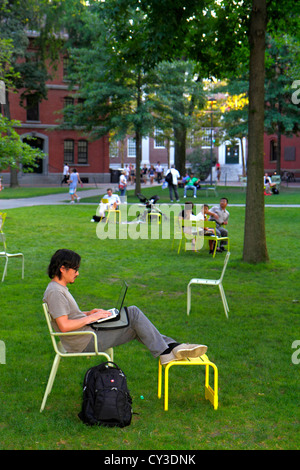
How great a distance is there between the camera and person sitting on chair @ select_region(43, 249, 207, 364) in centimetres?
532

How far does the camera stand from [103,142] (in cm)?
5306

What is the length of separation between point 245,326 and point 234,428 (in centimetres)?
324

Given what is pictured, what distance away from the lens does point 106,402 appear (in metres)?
4.85

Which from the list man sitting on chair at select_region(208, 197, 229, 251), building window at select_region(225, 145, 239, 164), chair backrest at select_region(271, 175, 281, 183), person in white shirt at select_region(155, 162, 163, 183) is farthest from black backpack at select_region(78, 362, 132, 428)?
building window at select_region(225, 145, 239, 164)

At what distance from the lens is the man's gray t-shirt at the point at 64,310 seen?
17.5 feet

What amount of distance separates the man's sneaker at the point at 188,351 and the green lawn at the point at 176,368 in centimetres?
45

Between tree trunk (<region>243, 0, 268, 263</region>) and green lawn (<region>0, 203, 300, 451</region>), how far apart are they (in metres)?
0.76

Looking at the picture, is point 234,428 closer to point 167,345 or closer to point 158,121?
point 167,345

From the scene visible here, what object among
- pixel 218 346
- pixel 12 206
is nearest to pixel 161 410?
pixel 218 346

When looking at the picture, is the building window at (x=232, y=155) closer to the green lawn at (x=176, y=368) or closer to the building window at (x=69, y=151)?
the building window at (x=69, y=151)

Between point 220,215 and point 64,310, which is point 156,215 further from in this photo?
point 64,310

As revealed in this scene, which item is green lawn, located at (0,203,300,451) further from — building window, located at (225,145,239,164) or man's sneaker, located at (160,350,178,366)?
building window, located at (225,145,239,164)

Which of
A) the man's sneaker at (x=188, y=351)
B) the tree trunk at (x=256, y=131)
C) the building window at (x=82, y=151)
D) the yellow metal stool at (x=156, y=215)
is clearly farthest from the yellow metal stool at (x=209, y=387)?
the building window at (x=82, y=151)

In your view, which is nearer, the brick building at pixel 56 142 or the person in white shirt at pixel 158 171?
the brick building at pixel 56 142
